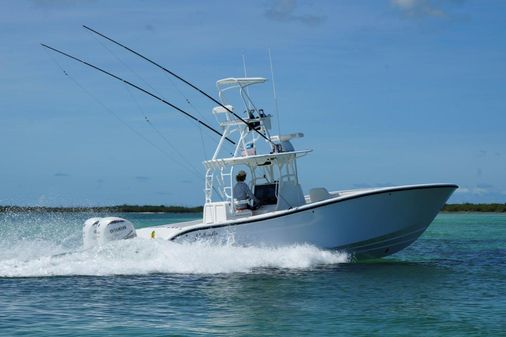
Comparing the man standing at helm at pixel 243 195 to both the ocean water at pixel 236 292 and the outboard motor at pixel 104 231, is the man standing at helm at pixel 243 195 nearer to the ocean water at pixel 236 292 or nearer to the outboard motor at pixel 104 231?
the ocean water at pixel 236 292

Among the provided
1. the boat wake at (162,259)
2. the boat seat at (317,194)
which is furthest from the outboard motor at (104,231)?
the boat seat at (317,194)

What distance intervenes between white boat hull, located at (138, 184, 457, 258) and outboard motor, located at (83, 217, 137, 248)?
2.34 feet

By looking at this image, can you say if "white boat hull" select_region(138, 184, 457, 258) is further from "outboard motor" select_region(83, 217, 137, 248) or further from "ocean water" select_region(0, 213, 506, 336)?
"outboard motor" select_region(83, 217, 137, 248)

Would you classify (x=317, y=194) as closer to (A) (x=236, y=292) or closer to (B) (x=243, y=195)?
(B) (x=243, y=195)

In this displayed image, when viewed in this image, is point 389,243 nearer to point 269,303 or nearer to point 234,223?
point 234,223

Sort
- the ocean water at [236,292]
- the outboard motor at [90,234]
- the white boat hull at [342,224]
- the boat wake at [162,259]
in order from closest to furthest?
the ocean water at [236,292]
the boat wake at [162,259]
the white boat hull at [342,224]
the outboard motor at [90,234]

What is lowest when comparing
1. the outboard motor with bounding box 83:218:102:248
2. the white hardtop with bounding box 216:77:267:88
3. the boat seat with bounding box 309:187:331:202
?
the outboard motor with bounding box 83:218:102:248

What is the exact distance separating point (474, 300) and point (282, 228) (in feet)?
18.1

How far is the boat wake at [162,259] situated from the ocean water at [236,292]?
0.02 m

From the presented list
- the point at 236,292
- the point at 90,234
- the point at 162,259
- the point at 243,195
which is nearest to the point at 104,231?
the point at 90,234

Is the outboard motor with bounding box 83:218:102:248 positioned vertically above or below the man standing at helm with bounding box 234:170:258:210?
below

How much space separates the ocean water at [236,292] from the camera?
12419mm

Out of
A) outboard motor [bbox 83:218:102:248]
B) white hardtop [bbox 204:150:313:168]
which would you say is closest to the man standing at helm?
white hardtop [bbox 204:150:313:168]

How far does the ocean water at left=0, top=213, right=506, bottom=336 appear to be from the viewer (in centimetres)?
1242
